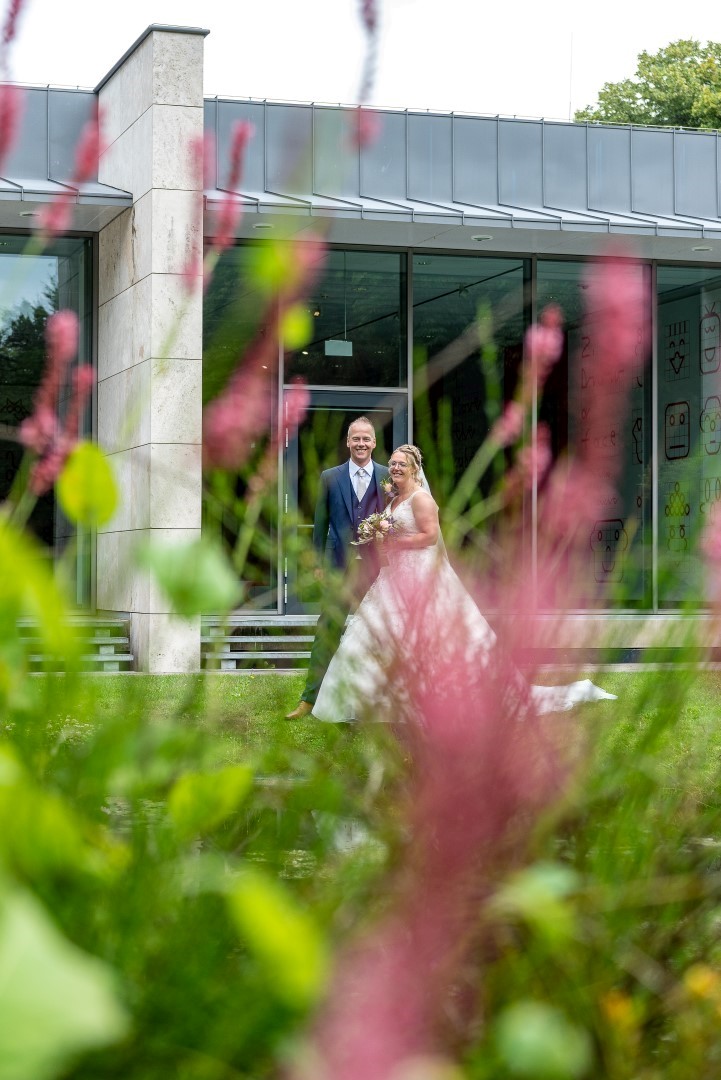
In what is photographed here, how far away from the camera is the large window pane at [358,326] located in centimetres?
1452

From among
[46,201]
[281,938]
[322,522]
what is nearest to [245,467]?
[281,938]

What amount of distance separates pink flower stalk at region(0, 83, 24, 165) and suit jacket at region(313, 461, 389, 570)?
7424 mm

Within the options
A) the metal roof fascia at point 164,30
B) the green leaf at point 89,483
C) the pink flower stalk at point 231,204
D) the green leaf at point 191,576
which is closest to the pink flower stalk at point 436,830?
the green leaf at point 191,576

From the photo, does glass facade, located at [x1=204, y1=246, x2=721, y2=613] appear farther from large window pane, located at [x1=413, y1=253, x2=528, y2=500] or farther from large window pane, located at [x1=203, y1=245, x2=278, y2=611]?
large window pane, located at [x1=203, y1=245, x2=278, y2=611]

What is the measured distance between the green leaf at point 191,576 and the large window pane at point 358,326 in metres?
13.6

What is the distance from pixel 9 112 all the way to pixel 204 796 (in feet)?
2.01

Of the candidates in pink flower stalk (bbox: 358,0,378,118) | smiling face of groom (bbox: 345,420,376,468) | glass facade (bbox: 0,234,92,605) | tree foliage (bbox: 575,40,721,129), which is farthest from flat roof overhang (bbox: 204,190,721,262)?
tree foliage (bbox: 575,40,721,129)

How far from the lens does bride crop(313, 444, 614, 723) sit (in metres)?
1.56

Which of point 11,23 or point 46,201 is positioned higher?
point 46,201

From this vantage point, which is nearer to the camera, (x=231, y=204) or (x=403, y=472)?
(x=231, y=204)

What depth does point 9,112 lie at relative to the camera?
1.21 m

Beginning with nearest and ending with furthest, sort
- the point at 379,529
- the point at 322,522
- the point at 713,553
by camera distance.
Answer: the point at 713,553
the point at 379,529
the point at 322,522

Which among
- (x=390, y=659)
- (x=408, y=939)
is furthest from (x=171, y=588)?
(x=390, y=659)

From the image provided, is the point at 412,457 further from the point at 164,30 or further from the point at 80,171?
the point at 80,171
